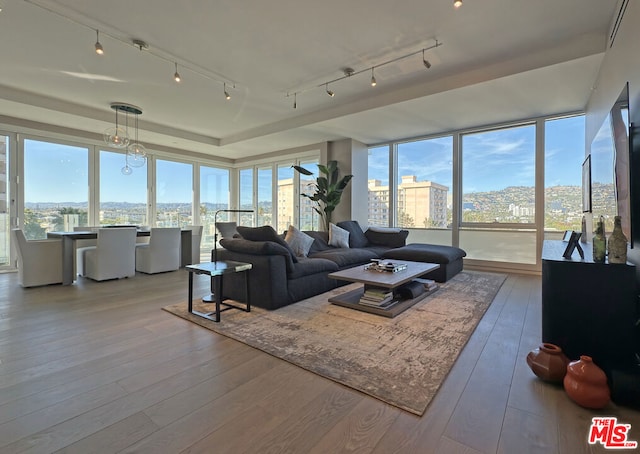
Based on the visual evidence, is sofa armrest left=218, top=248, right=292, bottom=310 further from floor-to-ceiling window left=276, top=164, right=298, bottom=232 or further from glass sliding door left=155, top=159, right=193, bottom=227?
glass sliding door left=155, top=159, right=193, bottom=227

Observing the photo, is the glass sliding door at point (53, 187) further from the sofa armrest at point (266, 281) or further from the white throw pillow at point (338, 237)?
the white throw pillow at point (338, 237)

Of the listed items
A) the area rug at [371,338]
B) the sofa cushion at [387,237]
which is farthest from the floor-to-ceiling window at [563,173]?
the area rug at [371,338]

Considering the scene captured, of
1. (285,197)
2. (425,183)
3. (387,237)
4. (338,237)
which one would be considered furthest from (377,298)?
(285,197)

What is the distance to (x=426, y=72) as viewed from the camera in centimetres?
397

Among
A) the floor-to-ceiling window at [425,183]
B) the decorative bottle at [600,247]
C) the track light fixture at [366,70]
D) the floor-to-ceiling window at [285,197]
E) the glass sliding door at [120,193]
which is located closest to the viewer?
the decorative bottle at [600,247]

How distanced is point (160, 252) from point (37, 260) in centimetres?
155

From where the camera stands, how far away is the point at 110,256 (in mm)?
4648

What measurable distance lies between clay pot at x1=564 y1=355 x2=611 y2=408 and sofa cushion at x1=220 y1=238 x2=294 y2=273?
7.88 ft

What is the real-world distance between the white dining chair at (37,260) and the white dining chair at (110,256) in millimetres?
405

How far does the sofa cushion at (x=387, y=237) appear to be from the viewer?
5648 mm

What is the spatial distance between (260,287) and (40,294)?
2952 millimetres

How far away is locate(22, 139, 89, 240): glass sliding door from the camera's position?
18.5 feet

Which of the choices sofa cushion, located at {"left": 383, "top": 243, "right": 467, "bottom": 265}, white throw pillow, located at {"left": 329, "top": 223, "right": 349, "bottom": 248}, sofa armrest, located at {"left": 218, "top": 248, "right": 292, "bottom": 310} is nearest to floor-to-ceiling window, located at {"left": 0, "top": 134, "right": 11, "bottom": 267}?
sofa armrest, located at {"left": 218, "top": 248, "right": 292, "bottom": 310}

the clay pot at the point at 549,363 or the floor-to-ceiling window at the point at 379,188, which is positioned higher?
the floor-to-ceiling window at the point at 379,188
